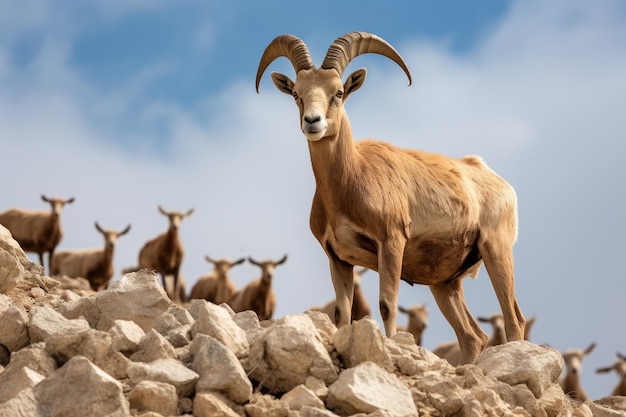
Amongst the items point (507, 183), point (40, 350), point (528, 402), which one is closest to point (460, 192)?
point (507, 183)

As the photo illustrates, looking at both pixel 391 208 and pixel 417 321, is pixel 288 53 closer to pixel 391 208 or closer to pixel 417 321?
pixel 391 208

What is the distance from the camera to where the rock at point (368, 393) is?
6543mm

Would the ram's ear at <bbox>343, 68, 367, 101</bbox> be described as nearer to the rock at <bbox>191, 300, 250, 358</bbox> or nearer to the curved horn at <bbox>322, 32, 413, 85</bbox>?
the curved horn at <bbox>322, 32, 413, 85</bbox>

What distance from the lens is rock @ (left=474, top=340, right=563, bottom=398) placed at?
775cm

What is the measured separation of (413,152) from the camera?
1147 cm

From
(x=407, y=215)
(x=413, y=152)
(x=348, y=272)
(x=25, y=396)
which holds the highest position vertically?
(x=413, y=152)

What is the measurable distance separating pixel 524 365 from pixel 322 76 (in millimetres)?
3673

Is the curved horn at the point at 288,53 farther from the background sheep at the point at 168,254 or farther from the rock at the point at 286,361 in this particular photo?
the background sheep at the point at 168,254

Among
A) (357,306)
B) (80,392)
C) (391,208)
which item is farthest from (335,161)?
(357,306)

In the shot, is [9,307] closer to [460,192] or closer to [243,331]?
[243,331]

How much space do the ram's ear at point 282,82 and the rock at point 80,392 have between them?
5034 millimetres

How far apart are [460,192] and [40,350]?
216 inches

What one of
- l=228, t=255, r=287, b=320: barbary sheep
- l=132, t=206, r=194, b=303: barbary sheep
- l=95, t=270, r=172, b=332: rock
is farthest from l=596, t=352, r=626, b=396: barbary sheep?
l=95, t=270, r=172, b=332: rock

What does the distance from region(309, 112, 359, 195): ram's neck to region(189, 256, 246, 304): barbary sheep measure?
18106 mm
